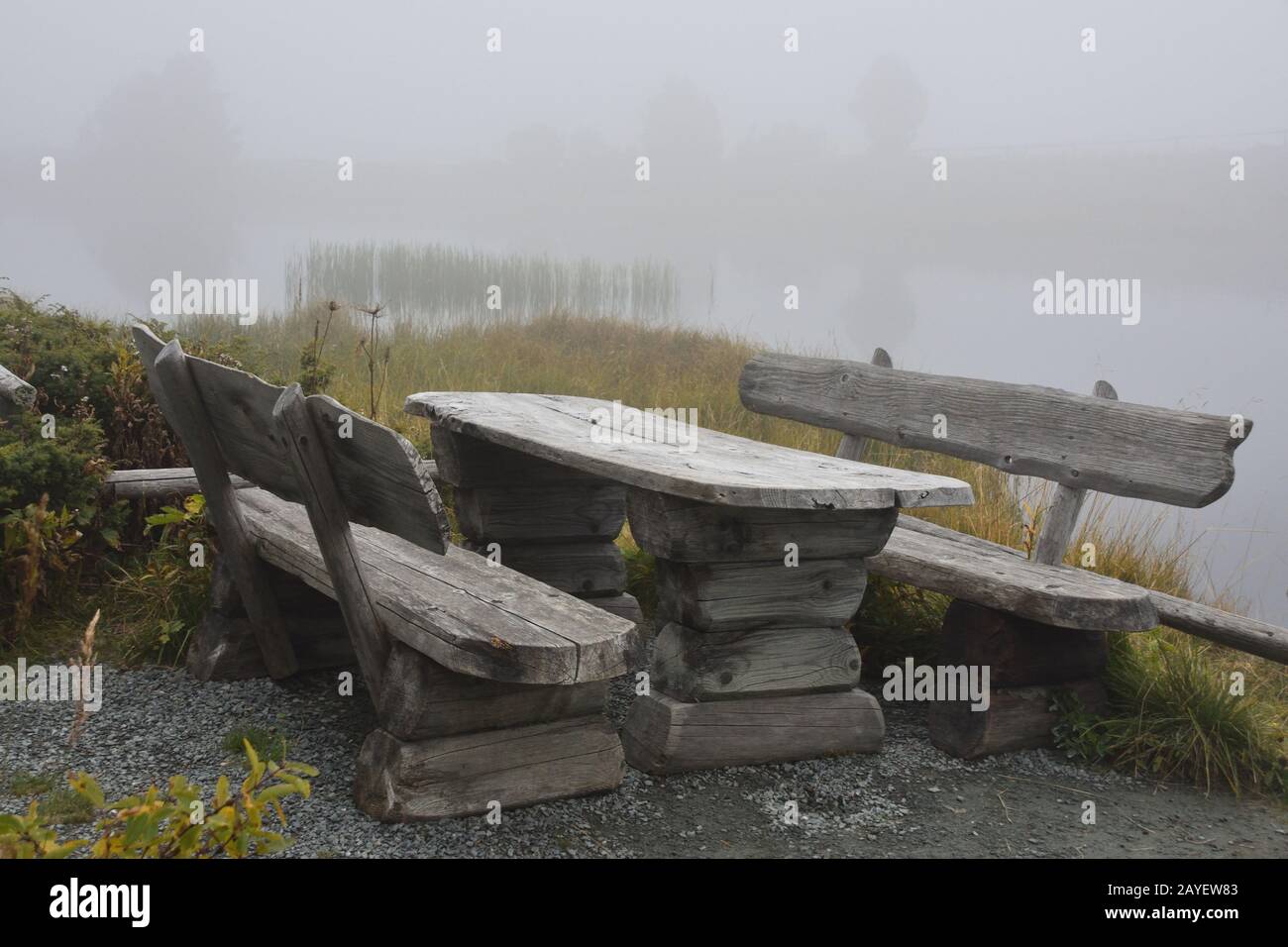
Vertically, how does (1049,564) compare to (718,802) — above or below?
above

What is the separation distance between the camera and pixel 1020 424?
5148 millimetres

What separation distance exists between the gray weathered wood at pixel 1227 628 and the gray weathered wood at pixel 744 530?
4.16 ft

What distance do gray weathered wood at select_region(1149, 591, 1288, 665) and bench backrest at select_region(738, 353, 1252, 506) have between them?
50cm

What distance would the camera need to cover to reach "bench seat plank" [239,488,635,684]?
3.31 metres

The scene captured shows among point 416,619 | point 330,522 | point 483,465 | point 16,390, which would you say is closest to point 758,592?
point 416,619

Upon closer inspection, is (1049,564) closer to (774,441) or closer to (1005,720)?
(1005,720)

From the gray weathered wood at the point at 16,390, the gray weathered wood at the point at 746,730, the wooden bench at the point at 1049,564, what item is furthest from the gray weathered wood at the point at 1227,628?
the gray weathered wood at the point at 16,390

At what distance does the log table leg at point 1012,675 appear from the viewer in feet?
14.8

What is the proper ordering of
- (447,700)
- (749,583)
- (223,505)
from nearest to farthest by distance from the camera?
(447,700), (749,583), (223,505)

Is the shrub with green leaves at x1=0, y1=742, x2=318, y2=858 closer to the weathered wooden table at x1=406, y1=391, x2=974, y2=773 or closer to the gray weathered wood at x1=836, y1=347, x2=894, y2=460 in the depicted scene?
the weathered wooden table at x1=406, y1=391, x2=974, y2=773

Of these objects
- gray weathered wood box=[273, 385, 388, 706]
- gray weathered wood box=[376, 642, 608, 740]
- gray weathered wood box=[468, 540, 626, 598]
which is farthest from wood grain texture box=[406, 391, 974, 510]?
gray weathered wood box=[273, 385, 388, 706]

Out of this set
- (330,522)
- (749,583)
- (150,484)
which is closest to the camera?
(330,522)

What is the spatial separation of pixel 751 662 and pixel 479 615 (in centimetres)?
114

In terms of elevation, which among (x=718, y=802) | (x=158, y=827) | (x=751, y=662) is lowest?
(x=718, y=802)
